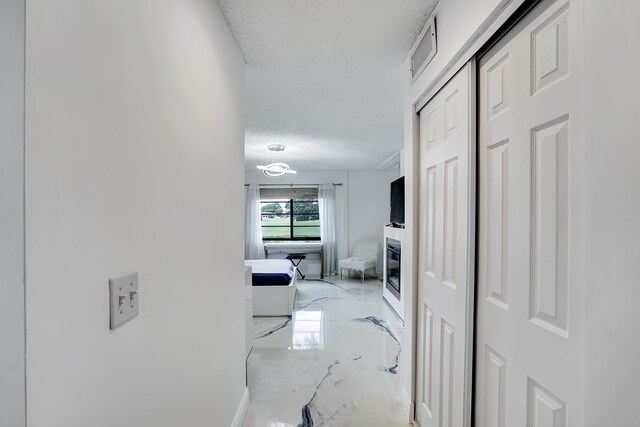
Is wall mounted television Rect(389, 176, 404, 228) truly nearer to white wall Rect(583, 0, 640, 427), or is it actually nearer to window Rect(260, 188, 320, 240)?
window Rect(260, 188, 320, 240)

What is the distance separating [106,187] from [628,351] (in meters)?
1.23

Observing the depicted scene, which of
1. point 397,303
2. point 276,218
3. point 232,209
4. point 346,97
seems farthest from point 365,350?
point 276,218

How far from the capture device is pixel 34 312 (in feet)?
1.78

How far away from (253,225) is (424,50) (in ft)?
19.1

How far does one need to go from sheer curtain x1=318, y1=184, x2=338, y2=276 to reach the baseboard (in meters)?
4.96

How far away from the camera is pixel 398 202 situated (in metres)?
4.56

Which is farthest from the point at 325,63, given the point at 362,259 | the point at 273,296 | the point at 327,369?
the point at 362,259

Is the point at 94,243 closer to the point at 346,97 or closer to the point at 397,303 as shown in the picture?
the point at 346,97

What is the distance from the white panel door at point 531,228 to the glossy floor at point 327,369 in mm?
1120

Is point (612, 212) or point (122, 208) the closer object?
point (612, 212)

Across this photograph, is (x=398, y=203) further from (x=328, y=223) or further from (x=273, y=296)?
(x=328, y=223)

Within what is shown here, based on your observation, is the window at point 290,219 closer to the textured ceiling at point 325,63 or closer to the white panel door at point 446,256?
the textured ceiling at point 325,63

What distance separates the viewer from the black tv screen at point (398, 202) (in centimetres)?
435

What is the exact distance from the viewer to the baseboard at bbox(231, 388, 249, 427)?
74.1 inches
